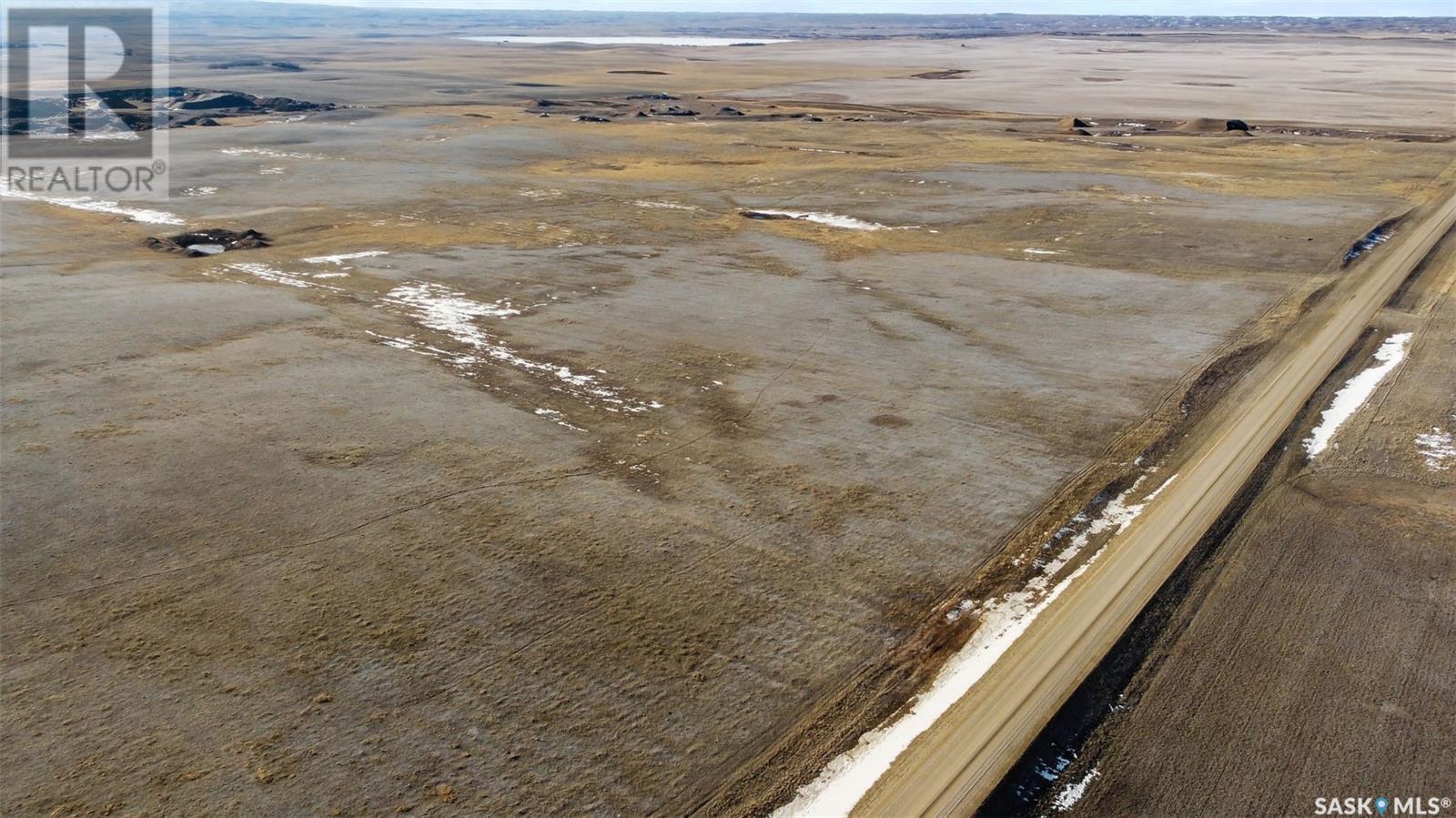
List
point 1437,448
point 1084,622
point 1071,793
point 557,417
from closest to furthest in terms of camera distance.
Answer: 1. point 1071,793
2. point 1084,622
3. point 1437,448
4. point 557,417

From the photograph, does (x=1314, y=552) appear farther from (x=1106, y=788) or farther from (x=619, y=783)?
(x=619, y=783)

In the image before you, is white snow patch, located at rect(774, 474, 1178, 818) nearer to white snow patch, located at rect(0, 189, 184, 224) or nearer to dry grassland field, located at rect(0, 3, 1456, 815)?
dry grassland field, located at rect(0, 3, 1456, 815)

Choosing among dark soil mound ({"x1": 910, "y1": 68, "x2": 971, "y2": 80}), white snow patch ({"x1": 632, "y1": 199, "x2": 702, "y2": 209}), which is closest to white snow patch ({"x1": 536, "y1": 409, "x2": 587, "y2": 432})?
white snow patch ({"x1": 632, "y1": 199, "x2": 702, "y2": 209})

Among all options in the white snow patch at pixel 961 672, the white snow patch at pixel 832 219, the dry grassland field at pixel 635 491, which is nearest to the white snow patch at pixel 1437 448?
the dry grassland field at pixel 635 491

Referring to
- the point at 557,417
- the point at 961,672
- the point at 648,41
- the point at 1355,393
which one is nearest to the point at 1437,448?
the point at 1355,393

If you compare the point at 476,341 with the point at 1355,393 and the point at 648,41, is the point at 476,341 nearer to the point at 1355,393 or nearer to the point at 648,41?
the point at 1355,393

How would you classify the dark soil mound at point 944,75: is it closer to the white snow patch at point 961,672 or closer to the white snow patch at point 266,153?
the white snow patch at point 266,153
